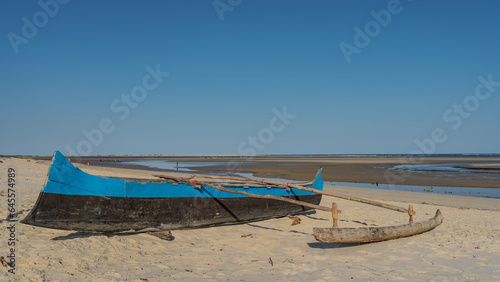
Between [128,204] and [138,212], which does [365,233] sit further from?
[128,204]

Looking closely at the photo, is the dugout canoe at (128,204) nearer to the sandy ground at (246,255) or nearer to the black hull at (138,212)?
the black hull at (138,212)

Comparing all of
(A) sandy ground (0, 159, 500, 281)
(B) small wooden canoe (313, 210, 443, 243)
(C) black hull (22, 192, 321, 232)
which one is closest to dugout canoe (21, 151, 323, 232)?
(C) black hull (22, 192, 321, 232)

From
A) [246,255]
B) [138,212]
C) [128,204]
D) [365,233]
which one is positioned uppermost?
[128,204]

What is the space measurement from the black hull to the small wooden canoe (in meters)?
3.09

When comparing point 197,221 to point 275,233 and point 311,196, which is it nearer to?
point 275,233

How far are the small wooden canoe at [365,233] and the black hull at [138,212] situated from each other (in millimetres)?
3093

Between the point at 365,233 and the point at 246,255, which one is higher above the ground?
the point at 365,233

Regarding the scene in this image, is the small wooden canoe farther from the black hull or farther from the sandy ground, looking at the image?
the black hull

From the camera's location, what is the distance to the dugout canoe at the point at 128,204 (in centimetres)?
619

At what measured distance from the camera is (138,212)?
7320mm

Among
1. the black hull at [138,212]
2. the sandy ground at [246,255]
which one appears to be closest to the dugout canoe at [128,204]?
the black hull at [138,212]

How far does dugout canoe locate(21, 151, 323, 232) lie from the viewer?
619 centimetres

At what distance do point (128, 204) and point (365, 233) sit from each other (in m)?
5.24

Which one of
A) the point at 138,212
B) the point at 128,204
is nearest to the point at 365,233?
the point at 138,212
